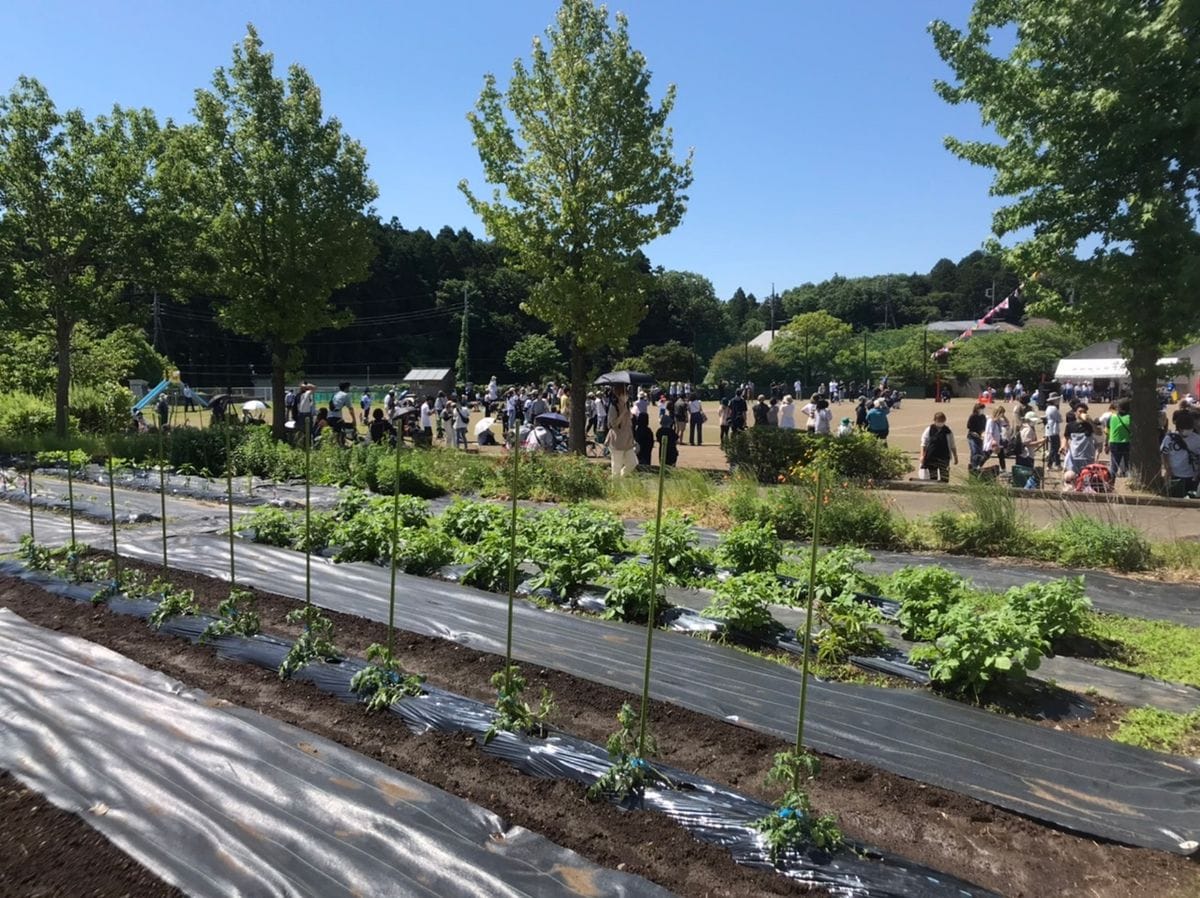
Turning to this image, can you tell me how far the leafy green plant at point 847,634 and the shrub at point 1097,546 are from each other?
3656mm

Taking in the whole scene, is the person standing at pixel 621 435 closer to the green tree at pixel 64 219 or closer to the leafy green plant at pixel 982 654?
the leafy green plant at pixel 982 654

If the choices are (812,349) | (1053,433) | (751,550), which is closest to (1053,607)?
(751,550)

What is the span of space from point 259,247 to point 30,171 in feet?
14.7

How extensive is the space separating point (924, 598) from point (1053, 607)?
2.54 ft

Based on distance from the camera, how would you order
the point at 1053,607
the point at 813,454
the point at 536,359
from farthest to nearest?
the point at 536,359
the point at 813,454
the point at 1053,607

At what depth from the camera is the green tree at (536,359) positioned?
2322 inches

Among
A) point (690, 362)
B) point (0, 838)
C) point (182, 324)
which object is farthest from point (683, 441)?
point (182, 324)

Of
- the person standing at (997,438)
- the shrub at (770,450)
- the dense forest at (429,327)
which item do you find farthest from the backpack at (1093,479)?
the dense forest at (429,327)

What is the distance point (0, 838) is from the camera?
3.13m

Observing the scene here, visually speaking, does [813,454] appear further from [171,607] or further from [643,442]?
[171,607]

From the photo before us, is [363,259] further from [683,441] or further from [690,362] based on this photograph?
[690,362]

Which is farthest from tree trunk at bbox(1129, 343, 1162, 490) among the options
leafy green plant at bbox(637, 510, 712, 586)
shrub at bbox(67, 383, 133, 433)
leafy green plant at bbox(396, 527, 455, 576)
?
shrub at bbox(67, 383, 133, 433)

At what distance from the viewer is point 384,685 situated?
4301 mm

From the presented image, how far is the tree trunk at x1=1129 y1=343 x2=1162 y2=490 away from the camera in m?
12.1
